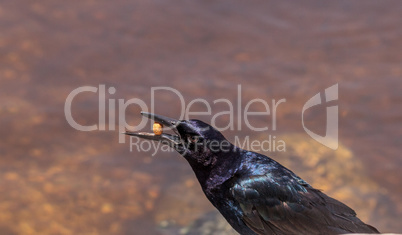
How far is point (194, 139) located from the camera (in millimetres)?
4648

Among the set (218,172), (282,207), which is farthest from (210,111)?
(282,207)

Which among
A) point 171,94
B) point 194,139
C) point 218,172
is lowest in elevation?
point 218,172

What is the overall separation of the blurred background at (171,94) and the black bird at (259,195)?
107 centimetres

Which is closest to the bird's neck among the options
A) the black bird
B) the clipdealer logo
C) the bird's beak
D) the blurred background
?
the black bird

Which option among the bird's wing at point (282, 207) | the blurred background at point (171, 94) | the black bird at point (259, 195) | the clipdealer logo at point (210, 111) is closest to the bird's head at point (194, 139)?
the black bird at point (259, 195)

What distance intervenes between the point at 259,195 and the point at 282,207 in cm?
21

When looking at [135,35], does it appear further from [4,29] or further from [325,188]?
[325,188]

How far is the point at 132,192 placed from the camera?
629 cm

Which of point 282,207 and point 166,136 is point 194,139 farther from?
point 282,207

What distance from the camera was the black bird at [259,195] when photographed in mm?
4730

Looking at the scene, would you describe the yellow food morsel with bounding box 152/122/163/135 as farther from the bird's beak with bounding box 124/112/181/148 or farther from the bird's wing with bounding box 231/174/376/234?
the bird's wing with bounding box 231/174/376/234

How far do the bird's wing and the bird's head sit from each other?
1.11 feet

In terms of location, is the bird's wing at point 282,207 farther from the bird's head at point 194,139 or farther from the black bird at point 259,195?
the bird's head at point 194,139

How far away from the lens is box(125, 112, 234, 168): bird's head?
182 inches
